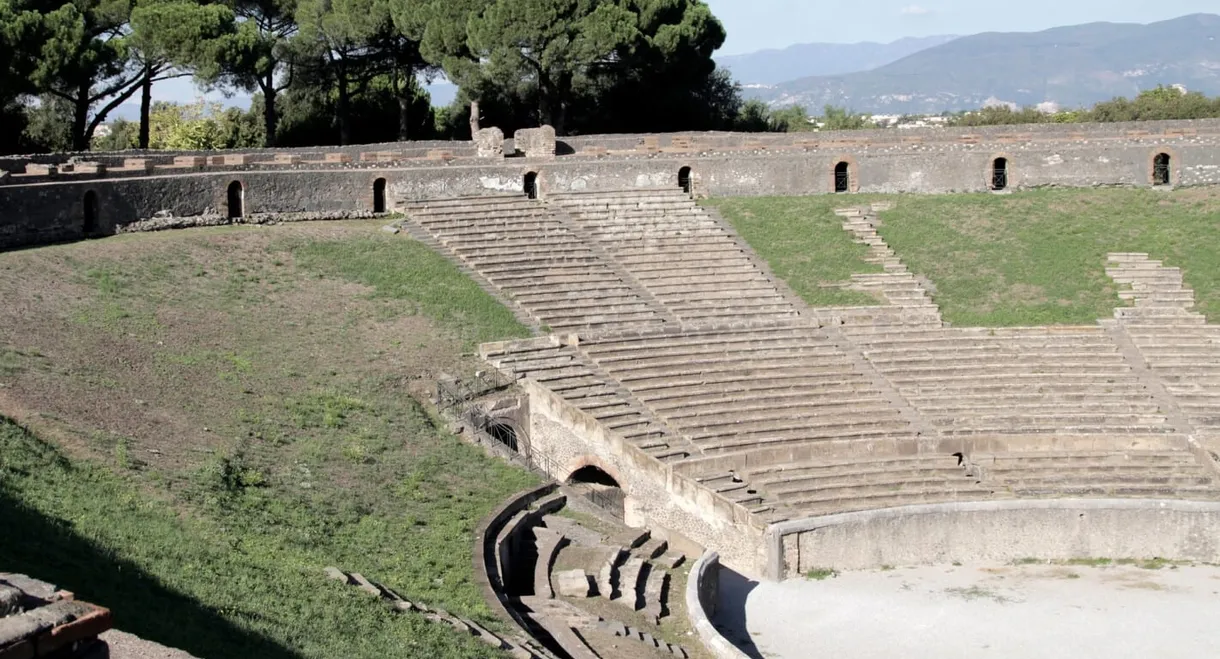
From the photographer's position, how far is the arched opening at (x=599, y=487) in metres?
24.0

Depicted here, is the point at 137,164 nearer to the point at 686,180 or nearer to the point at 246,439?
the point at 246,439

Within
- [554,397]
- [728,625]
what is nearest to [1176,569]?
[728,625]

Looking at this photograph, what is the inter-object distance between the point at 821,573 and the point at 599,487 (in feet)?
15.3

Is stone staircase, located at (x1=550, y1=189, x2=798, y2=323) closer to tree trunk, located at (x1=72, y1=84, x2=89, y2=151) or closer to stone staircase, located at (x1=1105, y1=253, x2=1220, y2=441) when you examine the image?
stone staircase, located at (x1=1105, y1=253, x2=1220, y2=441)

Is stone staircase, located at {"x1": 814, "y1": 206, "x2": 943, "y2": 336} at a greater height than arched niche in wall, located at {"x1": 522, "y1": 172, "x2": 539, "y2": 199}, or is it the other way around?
arched niche in wall, located at {"x1": 522, "y1": 172, "x2": 539, "y2": 199}

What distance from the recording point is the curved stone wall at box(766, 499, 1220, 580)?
22016mm

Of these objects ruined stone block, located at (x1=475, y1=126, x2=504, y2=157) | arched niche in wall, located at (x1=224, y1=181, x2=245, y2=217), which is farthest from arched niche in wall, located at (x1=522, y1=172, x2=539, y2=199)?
arched niche in wall, located at (x1=224, y1=181, x2=245, y2=217)

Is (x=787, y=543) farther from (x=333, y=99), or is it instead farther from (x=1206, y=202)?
(x=333, y=99)

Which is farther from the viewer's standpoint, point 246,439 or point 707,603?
point 246,439

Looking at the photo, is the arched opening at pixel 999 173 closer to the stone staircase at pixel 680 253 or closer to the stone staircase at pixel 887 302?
the stone staircase at pixel 887 302

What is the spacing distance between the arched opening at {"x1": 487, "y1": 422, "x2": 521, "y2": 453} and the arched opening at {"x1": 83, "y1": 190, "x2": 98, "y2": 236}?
388 inches

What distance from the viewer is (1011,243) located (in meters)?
32.4

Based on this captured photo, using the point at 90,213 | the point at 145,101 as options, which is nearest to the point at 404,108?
the point at 145,101

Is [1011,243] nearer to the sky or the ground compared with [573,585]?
nearer to the sky
